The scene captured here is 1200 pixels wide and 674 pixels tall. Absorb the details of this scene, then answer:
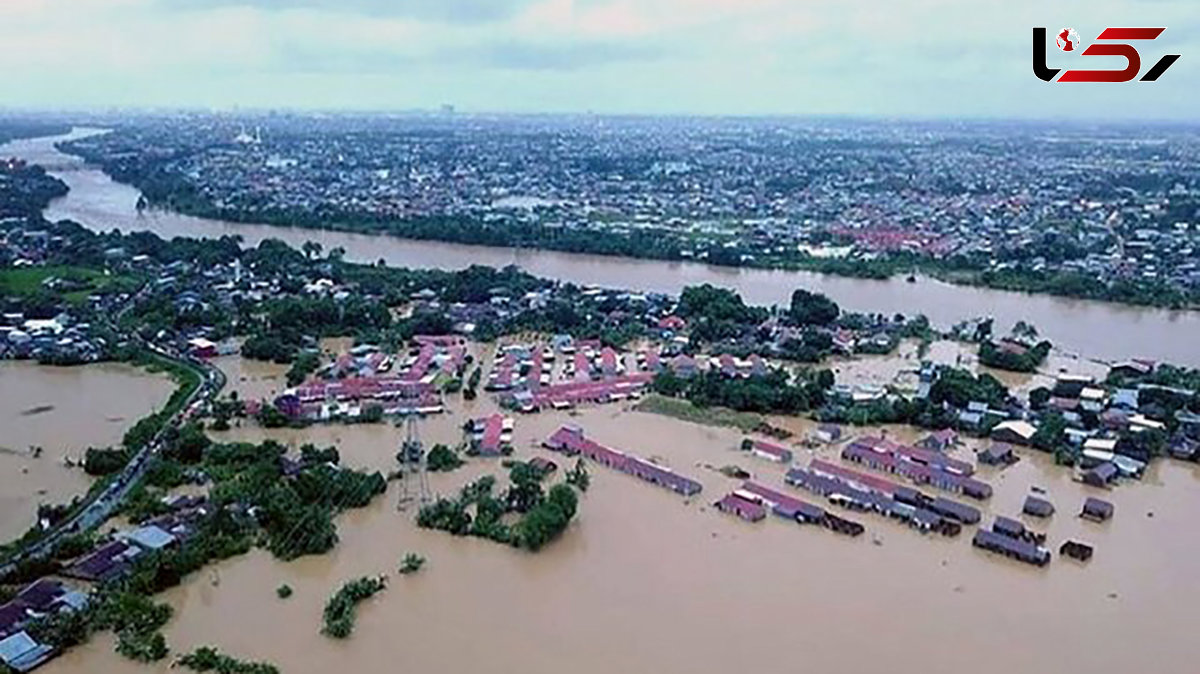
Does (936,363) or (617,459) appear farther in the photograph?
(936,363)

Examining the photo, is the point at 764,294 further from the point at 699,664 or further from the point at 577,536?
the point at 699,664

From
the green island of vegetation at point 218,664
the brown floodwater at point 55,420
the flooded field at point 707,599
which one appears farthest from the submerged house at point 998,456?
the brown floodwater at point 55,420

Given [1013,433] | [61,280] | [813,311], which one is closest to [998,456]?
[1013,433]

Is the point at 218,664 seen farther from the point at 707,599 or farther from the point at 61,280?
the point at 61,280

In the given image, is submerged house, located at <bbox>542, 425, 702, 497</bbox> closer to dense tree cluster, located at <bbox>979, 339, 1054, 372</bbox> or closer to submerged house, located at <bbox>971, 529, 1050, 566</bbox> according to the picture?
submerged house, located at <bbox>971, 529, 1050, 566</bbox>

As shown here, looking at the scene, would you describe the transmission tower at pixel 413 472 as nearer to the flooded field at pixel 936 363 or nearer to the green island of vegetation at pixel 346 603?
the green island of vegetation at pixel 346 603

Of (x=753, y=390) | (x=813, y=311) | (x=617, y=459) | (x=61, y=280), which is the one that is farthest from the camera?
(x=61, y=280)

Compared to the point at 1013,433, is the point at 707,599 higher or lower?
lower
